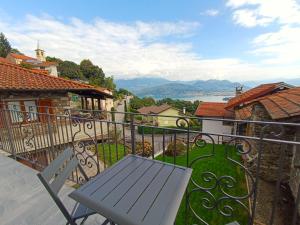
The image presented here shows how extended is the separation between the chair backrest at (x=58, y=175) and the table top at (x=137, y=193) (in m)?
0.17

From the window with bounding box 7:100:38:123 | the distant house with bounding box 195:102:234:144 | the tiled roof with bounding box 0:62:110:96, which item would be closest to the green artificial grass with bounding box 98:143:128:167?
the window with bounding box 7:100:38:123

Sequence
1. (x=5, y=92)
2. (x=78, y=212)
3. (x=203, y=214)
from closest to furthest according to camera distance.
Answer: (x=78, y=212), (x=203, y=214), (x=5, y=92)

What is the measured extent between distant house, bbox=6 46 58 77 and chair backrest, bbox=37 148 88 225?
Answer: 32.1 meters

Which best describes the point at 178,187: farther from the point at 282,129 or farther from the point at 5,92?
the point at 5,92

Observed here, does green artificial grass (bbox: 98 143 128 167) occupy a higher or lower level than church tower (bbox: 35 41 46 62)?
lower

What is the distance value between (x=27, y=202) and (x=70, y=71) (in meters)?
40.2

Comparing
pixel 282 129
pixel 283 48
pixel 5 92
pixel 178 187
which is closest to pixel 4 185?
Answer: pixel 178 187

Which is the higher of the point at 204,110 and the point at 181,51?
the point at 181,51

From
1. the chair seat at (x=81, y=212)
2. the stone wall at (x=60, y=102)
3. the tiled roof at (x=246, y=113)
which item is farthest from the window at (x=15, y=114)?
the tiled roof at (x=246, y=113)

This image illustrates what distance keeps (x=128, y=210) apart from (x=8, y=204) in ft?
7.69

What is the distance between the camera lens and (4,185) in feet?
9.27

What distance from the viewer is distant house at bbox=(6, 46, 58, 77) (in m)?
30.1

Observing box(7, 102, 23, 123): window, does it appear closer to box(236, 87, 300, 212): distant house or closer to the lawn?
the lawn

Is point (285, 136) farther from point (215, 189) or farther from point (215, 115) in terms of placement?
point (215, 115)
